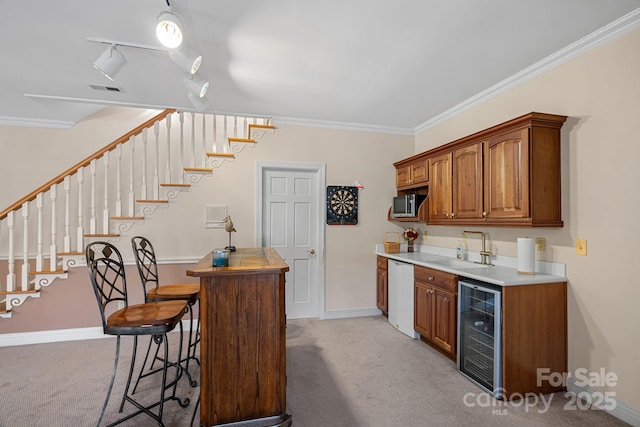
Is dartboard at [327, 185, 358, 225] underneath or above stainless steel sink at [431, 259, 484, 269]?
above

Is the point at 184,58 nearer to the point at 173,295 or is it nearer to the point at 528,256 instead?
the point at 173,295

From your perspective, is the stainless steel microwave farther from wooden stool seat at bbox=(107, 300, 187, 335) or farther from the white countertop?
wooden stool seat at bbox=(107, 300, 187, 335)

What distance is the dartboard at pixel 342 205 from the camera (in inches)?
161

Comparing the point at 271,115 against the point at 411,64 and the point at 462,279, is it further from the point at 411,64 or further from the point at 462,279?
the point at 462,279

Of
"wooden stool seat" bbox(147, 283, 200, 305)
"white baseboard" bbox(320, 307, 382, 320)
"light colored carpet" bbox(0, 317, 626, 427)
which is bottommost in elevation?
"light colored carpet" bbox(0, 317, 626, 427)

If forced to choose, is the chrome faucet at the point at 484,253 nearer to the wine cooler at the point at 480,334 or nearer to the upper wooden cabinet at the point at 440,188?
the upper wooden cabinet at the point at 440,188

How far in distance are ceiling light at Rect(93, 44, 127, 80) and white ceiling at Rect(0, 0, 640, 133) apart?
157mm

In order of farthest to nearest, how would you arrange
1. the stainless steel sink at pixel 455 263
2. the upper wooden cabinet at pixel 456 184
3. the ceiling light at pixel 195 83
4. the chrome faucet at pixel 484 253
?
the stainless steel sink at pixel 455 263 → the chrome faucet at pixel 484 253 → the upper wooden cabinet at pixel 456 184 → the ceiling light at pixel 195 83

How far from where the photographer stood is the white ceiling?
1916 millimetres

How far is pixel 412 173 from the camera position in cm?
395

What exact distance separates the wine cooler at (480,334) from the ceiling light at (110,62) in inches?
130

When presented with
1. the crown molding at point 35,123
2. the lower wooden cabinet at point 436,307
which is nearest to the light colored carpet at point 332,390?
the lower wooden cabinet at point 436,307

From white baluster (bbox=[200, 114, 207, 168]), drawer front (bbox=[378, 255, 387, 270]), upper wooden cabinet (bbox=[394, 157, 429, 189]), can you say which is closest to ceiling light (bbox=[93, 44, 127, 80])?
white baluster (bbox=[200, 114, 207, 168])

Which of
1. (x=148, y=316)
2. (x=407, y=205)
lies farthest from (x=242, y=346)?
(x=407, y=205)
